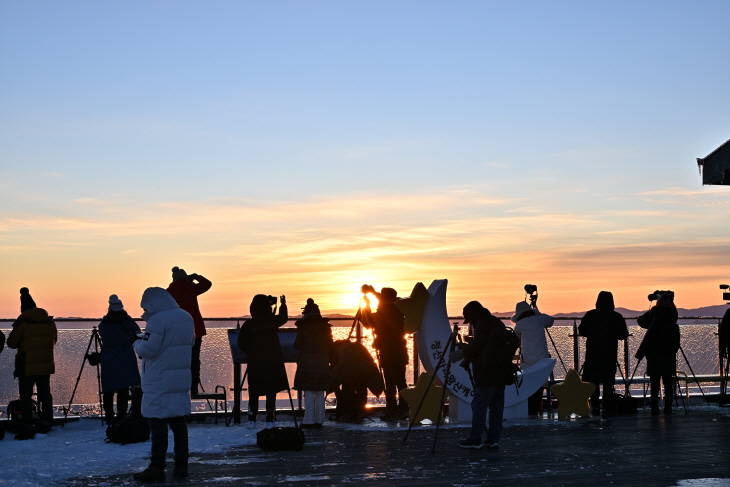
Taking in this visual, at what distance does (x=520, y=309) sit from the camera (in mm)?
13906

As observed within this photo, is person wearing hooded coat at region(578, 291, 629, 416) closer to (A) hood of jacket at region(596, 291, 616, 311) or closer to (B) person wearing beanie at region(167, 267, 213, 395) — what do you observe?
(A) hood of jacket at region(596, 291, 616, 311)

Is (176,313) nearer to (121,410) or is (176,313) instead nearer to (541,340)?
(121,410)

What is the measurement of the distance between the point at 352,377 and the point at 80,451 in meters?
4.16

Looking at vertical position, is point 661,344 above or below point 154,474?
above

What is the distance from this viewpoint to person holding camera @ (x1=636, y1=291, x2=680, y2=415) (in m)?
14.0

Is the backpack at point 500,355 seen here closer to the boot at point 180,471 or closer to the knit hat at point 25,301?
the boot at point 180,471

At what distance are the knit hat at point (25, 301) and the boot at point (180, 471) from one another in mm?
4897

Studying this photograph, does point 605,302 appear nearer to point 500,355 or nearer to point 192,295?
point 500,355

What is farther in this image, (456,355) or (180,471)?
(456,355)

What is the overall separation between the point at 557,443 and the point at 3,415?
7.81 meters

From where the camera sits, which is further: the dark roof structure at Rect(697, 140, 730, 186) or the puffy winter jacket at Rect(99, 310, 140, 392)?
the dark roof structure at Rect(697, 140, 730, 186)

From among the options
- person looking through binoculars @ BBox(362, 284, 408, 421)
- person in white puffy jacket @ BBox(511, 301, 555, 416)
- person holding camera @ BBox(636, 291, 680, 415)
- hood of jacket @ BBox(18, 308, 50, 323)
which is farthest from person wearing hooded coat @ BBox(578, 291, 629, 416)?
hood of jacket @ BBox(18, 308, 50, 323)

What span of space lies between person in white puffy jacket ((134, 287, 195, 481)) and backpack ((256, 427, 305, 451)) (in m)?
1.65

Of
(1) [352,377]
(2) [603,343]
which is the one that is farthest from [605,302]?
(1) [352,377]
